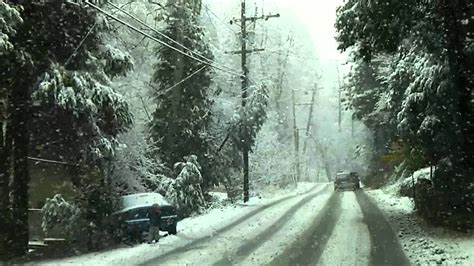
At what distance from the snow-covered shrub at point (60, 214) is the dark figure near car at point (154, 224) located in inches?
79.7

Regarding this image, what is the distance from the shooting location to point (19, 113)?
1486 cm

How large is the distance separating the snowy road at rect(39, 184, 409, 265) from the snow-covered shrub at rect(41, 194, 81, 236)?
1.80 meters

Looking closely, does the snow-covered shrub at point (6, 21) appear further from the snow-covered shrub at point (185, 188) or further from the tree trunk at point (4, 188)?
the snow-covered shrub at point (185, 188)

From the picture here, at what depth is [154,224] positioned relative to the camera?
15.4m

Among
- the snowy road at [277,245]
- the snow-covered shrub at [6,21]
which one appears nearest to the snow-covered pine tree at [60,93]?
the snow-covered shrub at [6,21]

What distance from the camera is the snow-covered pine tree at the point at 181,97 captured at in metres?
27.0

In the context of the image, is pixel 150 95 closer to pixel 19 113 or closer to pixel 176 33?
pixel 176 33

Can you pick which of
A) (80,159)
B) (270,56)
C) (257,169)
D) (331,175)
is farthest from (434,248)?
(331,175)

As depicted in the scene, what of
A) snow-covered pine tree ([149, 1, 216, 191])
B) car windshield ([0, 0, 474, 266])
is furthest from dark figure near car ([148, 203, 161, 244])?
snow-covered pine tree ([149, 1, 216, 191])

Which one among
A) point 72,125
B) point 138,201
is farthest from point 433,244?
point 72,125

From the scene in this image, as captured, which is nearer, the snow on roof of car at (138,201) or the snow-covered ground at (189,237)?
the snow-covered ground at (189,237)

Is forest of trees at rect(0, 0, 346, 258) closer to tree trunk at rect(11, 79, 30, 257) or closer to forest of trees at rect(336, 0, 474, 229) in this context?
tree trunk at rect(11, 79, 30, 257)

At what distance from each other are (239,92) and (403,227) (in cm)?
1779

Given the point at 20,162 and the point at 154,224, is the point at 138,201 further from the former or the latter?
the point at 20,162
